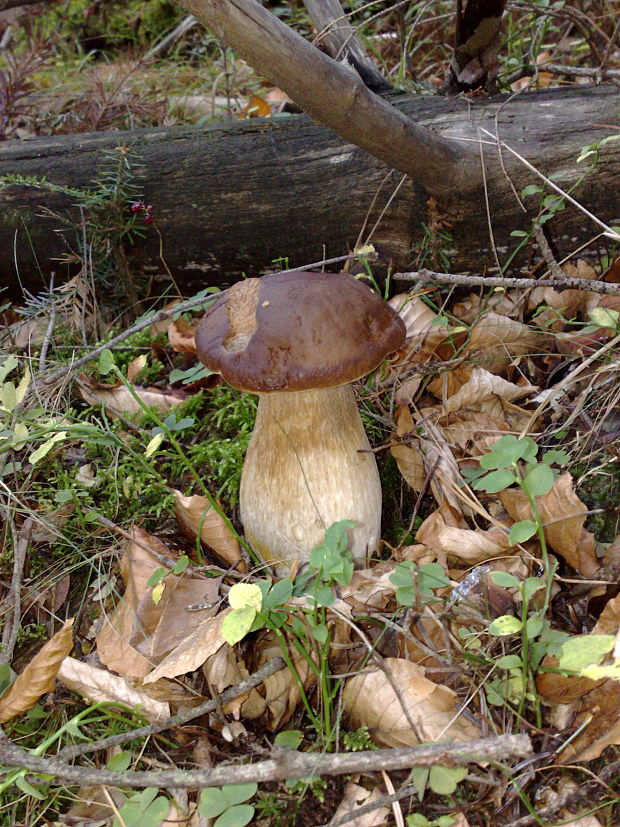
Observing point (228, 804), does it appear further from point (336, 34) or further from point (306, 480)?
point (336, 34)

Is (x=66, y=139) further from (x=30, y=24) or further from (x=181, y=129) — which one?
(x=30, y=24)

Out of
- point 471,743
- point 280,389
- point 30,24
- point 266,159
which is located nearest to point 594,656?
point 471,743

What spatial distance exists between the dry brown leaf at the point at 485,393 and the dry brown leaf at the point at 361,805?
1.30 meters

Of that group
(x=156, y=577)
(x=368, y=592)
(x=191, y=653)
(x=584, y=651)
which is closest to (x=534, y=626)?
(x=584, y=651)

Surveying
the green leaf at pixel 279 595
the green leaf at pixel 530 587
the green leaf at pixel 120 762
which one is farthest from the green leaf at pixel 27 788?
the green leaf at pixel 530 587

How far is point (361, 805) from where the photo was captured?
4.97 feet

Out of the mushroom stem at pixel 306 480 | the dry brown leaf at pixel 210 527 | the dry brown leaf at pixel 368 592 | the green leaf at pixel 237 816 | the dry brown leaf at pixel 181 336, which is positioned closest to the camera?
the green leaf at pixel 237 816

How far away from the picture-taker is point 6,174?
9.66ft

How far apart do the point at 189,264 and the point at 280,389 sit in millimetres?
1494

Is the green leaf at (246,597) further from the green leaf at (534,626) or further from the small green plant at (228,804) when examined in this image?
the green leaf at (534,626)

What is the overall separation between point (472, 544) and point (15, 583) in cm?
146

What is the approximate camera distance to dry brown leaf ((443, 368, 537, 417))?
2.32m

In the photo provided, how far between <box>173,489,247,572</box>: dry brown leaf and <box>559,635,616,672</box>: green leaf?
1153 mm

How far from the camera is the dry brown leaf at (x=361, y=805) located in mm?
1474
